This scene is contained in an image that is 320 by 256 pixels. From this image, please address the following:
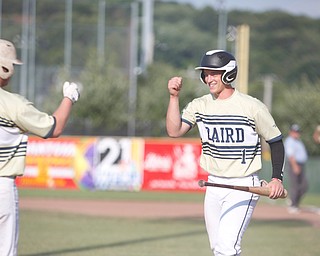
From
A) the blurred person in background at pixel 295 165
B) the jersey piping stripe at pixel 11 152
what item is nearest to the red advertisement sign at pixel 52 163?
the blurred person in background at pixel 295 165

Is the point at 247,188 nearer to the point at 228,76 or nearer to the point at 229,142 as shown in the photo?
the point at 229,142

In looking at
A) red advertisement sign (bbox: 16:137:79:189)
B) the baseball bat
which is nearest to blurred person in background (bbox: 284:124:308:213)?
red advertisement sign (bbox: 16:137:79:189)

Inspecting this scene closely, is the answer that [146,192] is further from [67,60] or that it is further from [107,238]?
[67,60]

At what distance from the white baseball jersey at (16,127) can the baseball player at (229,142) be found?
62.7 inches

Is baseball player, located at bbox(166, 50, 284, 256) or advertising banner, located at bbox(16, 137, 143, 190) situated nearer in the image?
baseball player, located at bbox(166, 50, 284, 256)

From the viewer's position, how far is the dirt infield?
1894 centimetres

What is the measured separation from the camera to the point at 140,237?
14484 millimetres

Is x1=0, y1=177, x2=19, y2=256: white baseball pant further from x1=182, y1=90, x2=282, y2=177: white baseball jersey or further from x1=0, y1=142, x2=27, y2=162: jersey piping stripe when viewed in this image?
x1=182, y1=90, x2=282, y2=177: white baseball jersey

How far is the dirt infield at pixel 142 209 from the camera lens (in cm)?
1894

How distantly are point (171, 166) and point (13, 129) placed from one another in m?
20.0

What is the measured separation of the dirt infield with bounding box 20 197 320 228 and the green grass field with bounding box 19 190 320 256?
0.88 m

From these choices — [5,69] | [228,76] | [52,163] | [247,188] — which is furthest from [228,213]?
[52,163]

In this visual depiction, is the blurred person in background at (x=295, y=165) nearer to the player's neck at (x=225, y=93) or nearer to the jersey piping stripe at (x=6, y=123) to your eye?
the player's neck at (x=225, y=93)

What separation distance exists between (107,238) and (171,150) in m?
12.6
